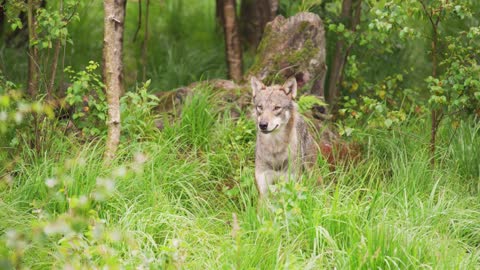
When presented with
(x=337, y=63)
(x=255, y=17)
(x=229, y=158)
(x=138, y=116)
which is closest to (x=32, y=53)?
(x=138, y=116)

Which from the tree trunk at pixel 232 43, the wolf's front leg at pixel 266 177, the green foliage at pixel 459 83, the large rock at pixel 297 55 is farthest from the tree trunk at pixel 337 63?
the wolf's front leg at pixel 266 177

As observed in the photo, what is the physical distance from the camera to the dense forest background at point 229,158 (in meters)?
5.38

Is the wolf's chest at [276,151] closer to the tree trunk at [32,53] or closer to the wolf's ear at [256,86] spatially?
the wolf's ear at [256,86]

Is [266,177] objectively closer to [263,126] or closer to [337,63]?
[263,126]

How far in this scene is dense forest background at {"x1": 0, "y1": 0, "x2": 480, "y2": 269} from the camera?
17.6 ft

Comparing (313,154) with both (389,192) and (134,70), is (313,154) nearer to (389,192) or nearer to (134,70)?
(389,192)

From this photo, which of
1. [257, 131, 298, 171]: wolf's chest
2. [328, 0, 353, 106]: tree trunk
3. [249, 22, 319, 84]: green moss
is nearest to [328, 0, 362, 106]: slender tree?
[328, 0, 353, 106]: tree trunk

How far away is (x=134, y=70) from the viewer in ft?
34.6

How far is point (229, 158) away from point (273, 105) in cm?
84

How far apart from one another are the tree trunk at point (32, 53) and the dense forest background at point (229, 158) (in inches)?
1.0

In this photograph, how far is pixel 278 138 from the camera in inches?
286

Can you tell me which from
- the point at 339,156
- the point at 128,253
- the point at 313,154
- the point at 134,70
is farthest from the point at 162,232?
the point at 134,70

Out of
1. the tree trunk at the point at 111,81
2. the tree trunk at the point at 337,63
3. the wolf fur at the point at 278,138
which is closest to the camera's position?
the wolf fur at the point at 278,138

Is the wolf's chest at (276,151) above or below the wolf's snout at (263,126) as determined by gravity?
below
